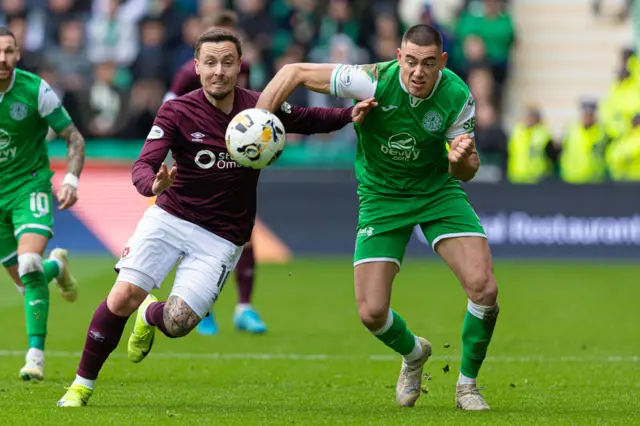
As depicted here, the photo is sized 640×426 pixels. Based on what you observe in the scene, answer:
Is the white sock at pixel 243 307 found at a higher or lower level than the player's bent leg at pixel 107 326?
lower

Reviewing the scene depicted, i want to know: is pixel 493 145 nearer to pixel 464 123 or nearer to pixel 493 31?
pixel 493 31

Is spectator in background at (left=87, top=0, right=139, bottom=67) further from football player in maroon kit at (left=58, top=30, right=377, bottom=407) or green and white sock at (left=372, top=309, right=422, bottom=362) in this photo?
green and white sock at (left=372, top=309, right=422, bottom=362)

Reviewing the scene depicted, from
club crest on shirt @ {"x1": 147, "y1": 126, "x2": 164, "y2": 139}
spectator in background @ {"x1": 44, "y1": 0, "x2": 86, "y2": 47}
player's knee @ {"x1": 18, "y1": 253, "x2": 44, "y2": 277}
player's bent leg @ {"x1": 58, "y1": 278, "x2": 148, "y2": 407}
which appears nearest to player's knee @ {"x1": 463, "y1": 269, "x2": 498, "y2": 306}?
player's bent leg @ {"x1": 58, "y1": 278, "x2": 148, "y2": 407}

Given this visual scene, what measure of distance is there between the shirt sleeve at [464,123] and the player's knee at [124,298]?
2.12 metres

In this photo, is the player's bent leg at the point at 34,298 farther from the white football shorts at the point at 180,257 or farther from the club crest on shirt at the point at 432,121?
the club crest on shirt at the point at 432,121

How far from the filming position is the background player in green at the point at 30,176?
30.7 ft

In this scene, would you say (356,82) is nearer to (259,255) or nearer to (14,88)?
(14,88)

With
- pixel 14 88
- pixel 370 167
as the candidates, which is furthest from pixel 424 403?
pixel 14 88

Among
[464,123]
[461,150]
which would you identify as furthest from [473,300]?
[464,123]

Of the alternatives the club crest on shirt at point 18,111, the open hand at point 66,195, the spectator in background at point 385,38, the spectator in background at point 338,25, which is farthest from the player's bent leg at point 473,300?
the spectator in background at point 338,25

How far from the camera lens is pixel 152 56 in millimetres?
22016

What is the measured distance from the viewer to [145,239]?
7.87 meters

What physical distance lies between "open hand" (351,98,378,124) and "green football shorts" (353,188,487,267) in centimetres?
63

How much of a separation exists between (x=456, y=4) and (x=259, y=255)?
20.5 ft
